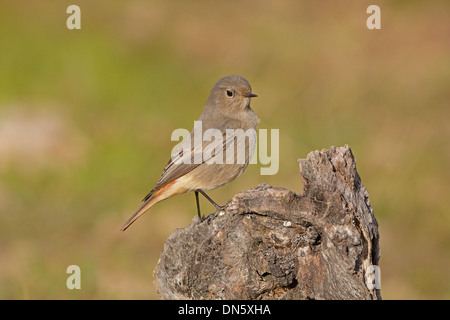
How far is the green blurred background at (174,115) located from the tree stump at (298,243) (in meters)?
3.51

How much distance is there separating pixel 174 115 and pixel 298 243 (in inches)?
355

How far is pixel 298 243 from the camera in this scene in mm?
4727

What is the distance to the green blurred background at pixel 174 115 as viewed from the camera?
1000 cm

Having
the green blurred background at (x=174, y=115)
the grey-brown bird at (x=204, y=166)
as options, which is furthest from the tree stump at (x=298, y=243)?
the green blurred background at (x=174, y=115)

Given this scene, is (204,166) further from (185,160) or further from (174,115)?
(174,115)

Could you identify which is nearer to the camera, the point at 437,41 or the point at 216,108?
the point at 216,108

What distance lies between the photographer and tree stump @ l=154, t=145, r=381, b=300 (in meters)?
4.64

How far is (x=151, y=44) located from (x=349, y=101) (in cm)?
508

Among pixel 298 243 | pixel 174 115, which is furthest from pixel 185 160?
pixel 174 115

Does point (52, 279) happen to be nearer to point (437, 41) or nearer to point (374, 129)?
point (374, 129)

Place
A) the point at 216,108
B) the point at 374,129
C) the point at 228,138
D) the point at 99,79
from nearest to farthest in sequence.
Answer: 1. the point at 228,138
2. the point at 216,108
3. the point at 374,129
4. the point at 99,79

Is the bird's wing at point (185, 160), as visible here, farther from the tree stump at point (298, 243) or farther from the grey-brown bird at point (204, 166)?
the tree stump at point (298, 243)
